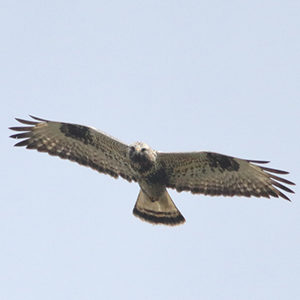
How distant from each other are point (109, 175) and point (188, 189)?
1.38 m

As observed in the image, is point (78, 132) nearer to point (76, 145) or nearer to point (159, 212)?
point (76, 145)

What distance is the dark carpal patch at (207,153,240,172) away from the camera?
13.6 metres

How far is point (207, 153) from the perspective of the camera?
13492 millimetres

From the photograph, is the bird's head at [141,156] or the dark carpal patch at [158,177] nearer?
the bird's head at [141,156]

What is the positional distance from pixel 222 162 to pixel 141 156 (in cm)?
137

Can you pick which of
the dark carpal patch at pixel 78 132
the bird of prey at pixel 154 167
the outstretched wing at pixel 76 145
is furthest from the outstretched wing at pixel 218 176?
the dark carpal patch at pixel 78 132

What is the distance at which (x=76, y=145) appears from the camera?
1429 centimetres

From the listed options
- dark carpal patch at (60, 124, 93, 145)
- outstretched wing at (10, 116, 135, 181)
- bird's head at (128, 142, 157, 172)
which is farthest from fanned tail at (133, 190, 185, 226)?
dark carpal patch at (60, 124, 93, 145)

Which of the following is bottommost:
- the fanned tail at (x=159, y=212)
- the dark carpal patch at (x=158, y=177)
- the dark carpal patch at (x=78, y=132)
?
the fanned tail at (x=159, y=212)

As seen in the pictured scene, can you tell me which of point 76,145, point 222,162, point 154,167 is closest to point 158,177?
point 154,167

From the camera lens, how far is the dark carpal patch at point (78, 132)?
554 inches

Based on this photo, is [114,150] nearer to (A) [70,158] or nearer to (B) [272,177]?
(A) [70,158]

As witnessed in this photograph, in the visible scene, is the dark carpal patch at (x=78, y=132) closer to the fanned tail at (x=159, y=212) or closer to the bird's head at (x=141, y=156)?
the bird's head at (x=141, y=156)

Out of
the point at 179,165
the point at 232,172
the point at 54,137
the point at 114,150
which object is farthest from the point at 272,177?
the point at 54,137
